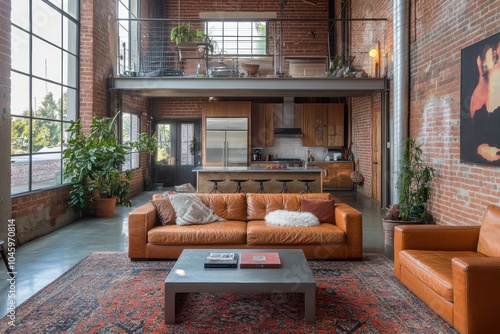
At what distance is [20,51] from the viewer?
18.7 feet

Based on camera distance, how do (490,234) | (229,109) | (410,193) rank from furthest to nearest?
(229,109), (410,193), (490,234)

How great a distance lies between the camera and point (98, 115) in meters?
8.09

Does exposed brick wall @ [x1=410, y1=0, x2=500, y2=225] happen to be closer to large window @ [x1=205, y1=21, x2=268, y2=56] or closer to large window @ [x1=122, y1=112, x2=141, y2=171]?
large window @ [x1=122, y1=112, x2=141, y2=171]

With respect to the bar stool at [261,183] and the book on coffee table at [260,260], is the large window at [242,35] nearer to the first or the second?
the bar stool at [261,183]

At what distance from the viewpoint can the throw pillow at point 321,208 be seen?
17.0 feet

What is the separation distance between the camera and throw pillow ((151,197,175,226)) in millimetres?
5000

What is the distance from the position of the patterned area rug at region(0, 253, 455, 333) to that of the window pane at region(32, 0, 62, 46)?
3872mm

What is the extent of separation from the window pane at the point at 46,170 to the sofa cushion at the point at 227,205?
2545 millimetres

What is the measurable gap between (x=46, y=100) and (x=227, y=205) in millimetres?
3368

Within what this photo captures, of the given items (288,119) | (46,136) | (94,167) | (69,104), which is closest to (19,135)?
(46,136)

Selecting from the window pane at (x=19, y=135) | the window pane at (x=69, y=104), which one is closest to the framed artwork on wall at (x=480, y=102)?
the window pane at (x=19, y=135)

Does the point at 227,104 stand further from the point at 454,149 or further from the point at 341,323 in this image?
the point at 341,323

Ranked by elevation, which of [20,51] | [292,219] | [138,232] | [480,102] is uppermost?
[20,51]

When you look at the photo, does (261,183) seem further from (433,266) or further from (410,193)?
(433,266)
